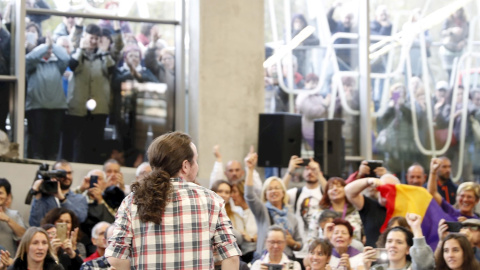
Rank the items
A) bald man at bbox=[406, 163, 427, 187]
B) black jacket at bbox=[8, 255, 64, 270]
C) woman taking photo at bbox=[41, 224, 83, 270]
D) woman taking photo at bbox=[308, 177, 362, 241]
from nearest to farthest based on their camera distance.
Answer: black jacket at bbox=[8, 255, 64, 270] < woman taking photo at bbox=[41, 224, 83, 270] < woman taking photo at bbox=[308, 177, 362, 241] < bald man at bbox=[406, 163, 427, 187]

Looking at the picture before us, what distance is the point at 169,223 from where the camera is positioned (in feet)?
9.89

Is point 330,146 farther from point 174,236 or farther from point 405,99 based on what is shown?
point 174,236

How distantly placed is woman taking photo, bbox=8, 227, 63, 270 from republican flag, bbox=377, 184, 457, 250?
7.93 feet

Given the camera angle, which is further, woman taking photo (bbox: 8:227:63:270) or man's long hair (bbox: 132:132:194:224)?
woman taking photo (bbox: 8:227:63:270)

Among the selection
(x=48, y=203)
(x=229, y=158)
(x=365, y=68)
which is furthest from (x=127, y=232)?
(x=365, y=68)

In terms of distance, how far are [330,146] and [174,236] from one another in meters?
6.24

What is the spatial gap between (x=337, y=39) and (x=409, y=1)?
3.21 feet

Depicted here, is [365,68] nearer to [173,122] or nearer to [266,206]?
[173,122]

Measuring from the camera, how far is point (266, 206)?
7246mm

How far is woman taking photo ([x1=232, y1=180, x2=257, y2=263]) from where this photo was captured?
7.01 metres

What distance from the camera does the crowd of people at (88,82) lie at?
904 cm

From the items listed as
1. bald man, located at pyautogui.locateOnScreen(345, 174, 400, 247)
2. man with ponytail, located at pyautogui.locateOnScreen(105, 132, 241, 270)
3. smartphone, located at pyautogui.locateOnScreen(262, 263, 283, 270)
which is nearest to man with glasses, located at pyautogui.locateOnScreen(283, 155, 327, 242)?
bald man, located at pyautogui.locateOnScreen(345, 174, 400, 247)

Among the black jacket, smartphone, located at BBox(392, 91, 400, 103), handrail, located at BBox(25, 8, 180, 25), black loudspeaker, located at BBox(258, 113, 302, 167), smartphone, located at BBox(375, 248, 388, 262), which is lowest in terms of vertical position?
the black jacket

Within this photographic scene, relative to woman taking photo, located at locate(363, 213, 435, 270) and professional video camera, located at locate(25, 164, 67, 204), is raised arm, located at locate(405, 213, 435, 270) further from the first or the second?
professional video camera, located at locate(25, 164, 67, 204)
